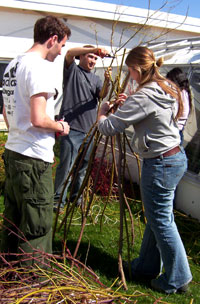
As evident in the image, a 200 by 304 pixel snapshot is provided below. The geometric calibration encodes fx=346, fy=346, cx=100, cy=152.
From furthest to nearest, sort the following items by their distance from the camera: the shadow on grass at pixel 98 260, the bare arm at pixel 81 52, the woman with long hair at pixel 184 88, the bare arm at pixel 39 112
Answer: the woman with long hair at pixel 184 88 → the bare arm at pixel 81 52 → the shadow on grass at pixel 98 260 → the bare arm at pixel 39 112

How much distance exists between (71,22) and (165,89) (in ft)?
22.3

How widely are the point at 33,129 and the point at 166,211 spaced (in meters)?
1.12

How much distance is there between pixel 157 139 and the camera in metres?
2.42

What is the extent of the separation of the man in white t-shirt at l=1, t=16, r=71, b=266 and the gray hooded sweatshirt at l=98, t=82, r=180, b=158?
0.39 m

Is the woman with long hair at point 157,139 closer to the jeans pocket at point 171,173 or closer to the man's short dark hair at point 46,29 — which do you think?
the jeans pocket at point 171,173

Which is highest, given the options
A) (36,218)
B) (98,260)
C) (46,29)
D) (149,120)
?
(46,29)

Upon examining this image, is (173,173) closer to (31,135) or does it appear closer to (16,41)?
(31,135)

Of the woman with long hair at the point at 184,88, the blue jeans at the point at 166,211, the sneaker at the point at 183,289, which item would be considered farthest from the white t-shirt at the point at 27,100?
the woman with long hair at the point at 184,88

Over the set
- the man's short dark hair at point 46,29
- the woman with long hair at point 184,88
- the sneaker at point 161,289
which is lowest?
the sneaker at point 161,289

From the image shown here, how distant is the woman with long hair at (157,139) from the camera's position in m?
2.36

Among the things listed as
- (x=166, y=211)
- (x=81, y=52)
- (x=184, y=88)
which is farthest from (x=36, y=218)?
(x=184, y=88)

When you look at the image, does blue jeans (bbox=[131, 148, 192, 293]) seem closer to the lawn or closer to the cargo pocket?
the lawn

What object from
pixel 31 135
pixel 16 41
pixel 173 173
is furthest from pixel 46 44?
pixel 16 41

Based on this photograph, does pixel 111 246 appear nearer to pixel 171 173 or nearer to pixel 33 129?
pixel 171 173
